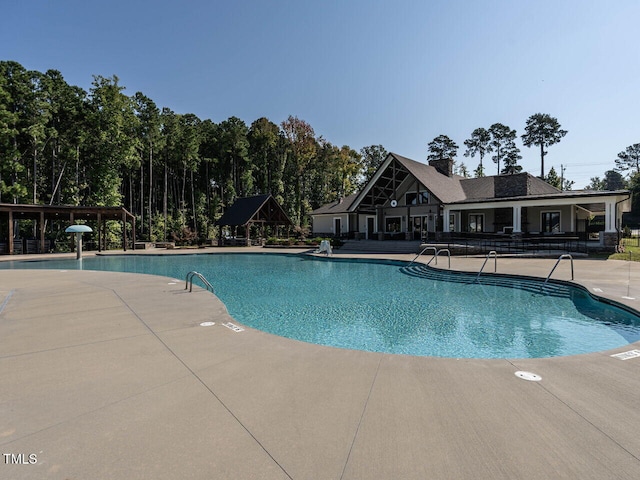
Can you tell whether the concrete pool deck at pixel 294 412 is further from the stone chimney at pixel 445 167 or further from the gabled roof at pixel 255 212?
the stone chimney at pixel 445 167

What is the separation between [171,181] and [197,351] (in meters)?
36.6

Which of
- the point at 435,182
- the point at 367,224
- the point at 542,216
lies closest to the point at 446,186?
the point at 435,182

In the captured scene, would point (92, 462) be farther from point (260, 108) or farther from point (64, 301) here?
point (260, 108)

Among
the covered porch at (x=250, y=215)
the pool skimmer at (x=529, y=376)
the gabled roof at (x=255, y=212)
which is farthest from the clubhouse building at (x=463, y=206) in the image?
the pool skimmer at (x=529, y=376)

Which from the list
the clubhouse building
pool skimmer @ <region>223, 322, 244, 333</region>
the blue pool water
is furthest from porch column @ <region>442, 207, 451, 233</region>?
pool skimmer @ <region>223, 322, 244, 333</region>

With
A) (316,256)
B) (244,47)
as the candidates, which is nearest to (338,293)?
(316,256)

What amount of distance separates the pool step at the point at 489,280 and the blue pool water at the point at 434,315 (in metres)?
0.05

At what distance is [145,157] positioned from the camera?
32750 millimetres

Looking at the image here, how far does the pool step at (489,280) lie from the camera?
364 inches

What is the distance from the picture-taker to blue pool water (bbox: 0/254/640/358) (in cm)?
546

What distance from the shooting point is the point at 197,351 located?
4.07 meters

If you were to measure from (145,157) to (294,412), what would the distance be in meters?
36.0

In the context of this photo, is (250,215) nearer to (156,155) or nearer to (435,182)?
(156,155)

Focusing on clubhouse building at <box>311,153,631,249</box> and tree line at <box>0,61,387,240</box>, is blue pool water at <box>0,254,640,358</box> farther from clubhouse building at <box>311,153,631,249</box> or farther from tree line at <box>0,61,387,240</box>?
tree line at <box>0,61,387,240</box>
